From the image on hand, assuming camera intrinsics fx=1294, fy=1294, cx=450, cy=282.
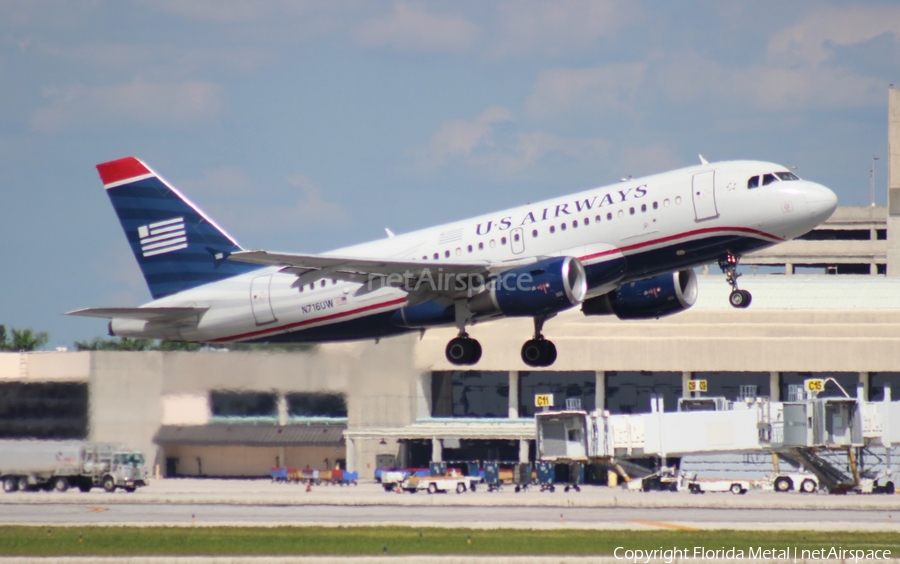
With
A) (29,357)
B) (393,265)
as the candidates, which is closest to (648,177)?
(393,265)

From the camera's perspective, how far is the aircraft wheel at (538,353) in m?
45.9

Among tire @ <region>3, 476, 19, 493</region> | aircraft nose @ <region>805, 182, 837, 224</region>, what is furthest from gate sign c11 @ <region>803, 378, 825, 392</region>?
tire @ <region>3, 476, 19, 493</region>

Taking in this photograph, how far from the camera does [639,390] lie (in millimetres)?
98312

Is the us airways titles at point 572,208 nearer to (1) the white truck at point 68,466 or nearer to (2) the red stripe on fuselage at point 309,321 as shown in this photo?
(2) the red stripe on fuselage at point 309,321

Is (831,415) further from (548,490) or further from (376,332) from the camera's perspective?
(376,332)

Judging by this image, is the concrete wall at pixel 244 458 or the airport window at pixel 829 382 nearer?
the concrete wall at pixel 244 458

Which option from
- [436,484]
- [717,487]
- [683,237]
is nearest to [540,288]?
[683,237]

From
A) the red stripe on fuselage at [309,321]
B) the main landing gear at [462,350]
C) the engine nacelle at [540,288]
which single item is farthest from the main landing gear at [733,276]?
the red stripe on fuselage at [309,321]

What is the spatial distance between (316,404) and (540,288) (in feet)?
49.2

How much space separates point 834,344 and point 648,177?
5055 cm

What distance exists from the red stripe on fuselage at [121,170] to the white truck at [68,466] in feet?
35.7

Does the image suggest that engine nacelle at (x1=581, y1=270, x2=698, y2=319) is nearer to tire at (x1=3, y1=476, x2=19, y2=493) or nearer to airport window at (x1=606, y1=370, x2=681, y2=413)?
tire at (x1=3, y1=476, x2=19, y2=493)

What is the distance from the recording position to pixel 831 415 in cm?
6475

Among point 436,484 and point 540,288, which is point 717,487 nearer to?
point 436,484
